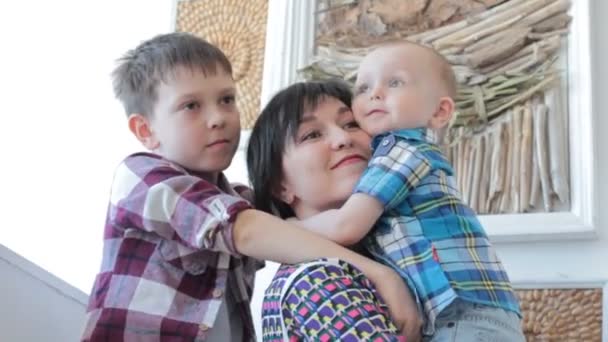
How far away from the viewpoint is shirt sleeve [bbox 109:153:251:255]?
3.03 feet

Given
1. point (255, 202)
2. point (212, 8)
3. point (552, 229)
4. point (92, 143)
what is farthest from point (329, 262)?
point (92, 143)

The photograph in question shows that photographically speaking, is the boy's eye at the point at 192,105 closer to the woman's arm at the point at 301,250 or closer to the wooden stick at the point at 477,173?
the woman's arm at the point at 301,250

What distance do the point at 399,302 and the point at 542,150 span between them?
72cm

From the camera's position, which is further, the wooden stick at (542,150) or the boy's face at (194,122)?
the wooden stick at (542,150)

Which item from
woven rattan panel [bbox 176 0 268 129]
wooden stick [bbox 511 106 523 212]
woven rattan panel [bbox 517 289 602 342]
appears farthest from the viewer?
woven rattan panel [bbox 176 0 268 129]

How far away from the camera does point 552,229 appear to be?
139 centimetres

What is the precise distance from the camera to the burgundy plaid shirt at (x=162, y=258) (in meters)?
0.94

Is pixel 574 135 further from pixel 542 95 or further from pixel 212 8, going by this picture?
pixel 212 8

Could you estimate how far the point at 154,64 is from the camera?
1.09 metres

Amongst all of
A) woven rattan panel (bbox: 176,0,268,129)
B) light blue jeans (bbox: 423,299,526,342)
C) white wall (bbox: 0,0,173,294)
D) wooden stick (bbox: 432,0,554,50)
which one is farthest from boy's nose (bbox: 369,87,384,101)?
white wall (bbox: 0,0,173,294)

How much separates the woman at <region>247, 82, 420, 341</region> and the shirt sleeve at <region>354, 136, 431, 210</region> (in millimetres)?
54

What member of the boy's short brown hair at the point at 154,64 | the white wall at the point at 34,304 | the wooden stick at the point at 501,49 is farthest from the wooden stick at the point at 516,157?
the white wall at the point at 34,304

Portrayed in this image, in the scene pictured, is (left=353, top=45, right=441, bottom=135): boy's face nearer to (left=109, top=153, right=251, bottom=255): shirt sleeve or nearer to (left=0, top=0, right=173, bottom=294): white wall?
(left=109, top=153, right=251, bottom=255): shirt sleeve

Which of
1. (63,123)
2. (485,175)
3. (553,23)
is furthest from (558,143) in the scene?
(63,123)
